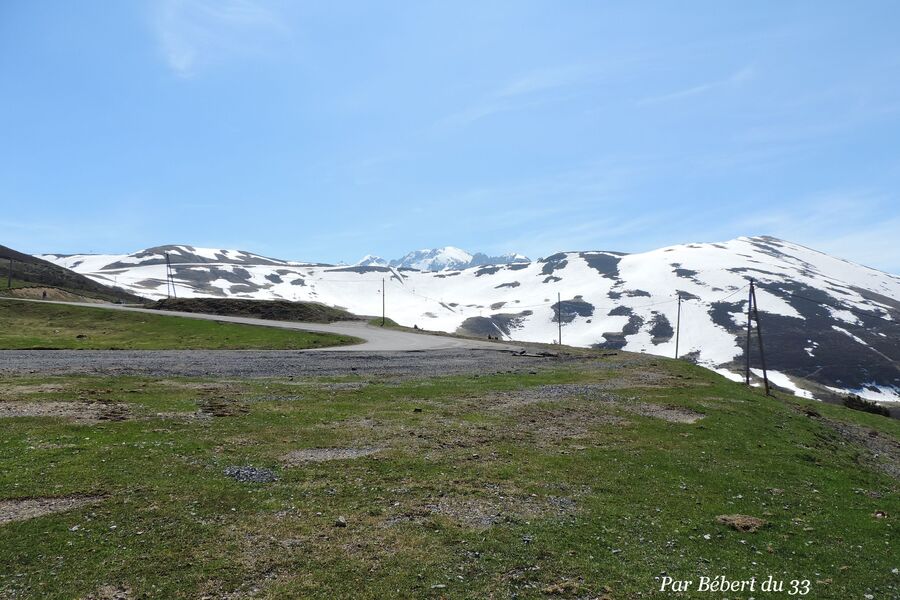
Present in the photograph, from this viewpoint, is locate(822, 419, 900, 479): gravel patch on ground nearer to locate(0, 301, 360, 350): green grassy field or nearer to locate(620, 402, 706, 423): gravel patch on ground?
locate(620, 402, 706, 423): gravel patch on ground

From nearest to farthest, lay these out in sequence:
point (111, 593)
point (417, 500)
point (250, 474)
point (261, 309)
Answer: point (111, 593) < point (417, 500) < point (250, 474) < point (261, 309)

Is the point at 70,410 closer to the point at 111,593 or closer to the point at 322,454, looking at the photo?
the point at 322,454

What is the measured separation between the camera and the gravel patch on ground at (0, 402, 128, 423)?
69.1ft

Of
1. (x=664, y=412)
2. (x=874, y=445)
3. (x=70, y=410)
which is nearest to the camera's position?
(x=70, y=410)

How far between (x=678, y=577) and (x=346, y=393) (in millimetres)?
23576

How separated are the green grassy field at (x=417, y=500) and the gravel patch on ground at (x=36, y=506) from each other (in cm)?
31

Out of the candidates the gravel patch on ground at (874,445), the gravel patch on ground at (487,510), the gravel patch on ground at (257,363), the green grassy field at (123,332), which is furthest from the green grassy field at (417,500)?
the green grassy field at (123,332)

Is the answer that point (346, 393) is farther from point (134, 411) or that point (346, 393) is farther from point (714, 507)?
point (714, 507)

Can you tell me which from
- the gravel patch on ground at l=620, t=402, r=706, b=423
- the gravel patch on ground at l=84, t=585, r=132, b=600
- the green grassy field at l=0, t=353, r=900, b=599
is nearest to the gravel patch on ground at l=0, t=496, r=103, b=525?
the green grassy field at l=0, t=353, r=900, b=599

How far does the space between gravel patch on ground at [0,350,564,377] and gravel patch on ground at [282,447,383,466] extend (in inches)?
843

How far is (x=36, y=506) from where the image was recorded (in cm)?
1262

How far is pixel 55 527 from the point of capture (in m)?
11.6

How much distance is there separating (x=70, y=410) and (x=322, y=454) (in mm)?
13246

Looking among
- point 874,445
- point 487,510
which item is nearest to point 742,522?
point 487,510
